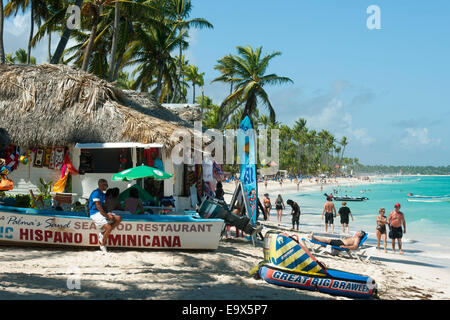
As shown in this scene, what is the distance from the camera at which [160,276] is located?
716 centimetres

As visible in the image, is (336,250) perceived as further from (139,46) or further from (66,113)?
(139,46)

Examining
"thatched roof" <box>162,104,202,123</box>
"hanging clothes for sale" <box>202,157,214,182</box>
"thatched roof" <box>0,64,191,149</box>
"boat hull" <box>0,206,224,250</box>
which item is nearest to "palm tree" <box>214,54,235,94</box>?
"thatched roof" <box>162,104,202,123</box>

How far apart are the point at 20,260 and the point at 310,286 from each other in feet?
17.9

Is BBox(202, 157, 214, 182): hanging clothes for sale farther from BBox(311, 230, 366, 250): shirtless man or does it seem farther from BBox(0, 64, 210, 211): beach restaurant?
BBox(311, 230, 366, 250): shirtless man

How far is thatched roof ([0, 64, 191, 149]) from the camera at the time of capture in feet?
38.8

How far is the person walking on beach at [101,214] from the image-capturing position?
8.05 meters

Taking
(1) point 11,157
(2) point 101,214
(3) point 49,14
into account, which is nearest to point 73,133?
(1) point 11,157

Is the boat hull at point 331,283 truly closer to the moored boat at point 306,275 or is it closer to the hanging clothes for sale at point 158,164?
the moored boat at point 306,275

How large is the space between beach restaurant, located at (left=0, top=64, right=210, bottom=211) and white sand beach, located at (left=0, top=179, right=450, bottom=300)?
12.0 ft

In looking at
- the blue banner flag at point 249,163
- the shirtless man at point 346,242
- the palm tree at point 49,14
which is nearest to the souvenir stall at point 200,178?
the blue banner flag at point 249,163

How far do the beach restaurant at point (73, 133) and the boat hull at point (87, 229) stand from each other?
2.85 m

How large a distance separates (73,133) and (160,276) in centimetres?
652
